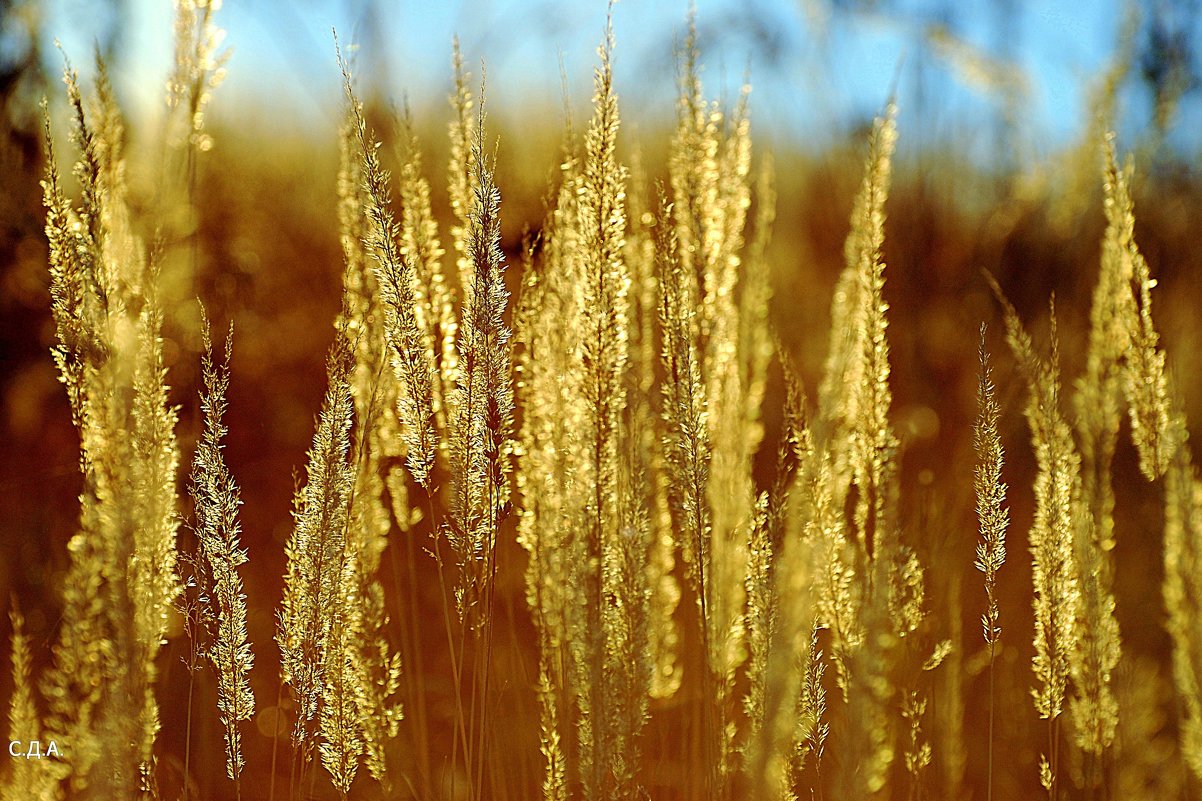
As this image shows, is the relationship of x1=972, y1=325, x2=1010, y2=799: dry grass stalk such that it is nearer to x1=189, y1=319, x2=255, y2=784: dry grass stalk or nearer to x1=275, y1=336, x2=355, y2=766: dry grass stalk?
x1=275, y1=336, x2=355, y2=766: dry grass stalk

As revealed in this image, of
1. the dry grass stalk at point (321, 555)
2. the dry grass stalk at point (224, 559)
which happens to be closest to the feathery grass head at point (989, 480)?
the dry grass stalk at point (321, 555)

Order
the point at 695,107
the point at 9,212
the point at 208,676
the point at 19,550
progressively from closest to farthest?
the point at 695,107 → the point at 208,676 → the point at 19,550 → the point at 9,212

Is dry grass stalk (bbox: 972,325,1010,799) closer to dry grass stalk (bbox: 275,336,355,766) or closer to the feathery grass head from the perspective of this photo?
the feathery grass head

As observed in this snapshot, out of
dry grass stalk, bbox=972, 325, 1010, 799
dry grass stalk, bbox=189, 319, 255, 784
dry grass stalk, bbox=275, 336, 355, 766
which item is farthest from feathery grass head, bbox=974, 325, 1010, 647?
dry grass stalk, bbox=189, 319, 255, 784

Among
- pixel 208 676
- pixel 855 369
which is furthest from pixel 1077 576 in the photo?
pixel 208 676

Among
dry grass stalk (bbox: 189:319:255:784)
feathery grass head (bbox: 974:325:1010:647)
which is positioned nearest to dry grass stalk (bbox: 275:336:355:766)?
dry grass stalk (bbox: 189:319:255:784)

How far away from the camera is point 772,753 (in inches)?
25.5

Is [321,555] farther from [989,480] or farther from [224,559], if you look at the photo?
[989,480]

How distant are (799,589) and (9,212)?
5.74 feet

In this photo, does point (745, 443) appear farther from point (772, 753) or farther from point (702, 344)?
point (772, 753)

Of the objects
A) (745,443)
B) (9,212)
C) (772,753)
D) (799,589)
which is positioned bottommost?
(772,753)

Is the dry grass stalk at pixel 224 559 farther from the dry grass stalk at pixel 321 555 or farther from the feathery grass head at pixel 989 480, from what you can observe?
the feathery grass head at pixel 989 480

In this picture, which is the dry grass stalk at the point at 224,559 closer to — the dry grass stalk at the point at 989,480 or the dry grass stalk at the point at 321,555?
the dry grass stalk at the point at 321,555

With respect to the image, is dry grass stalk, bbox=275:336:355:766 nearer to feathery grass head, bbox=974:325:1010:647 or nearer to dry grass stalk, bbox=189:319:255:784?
dry grass stalk, bbox=189:319:255:784
